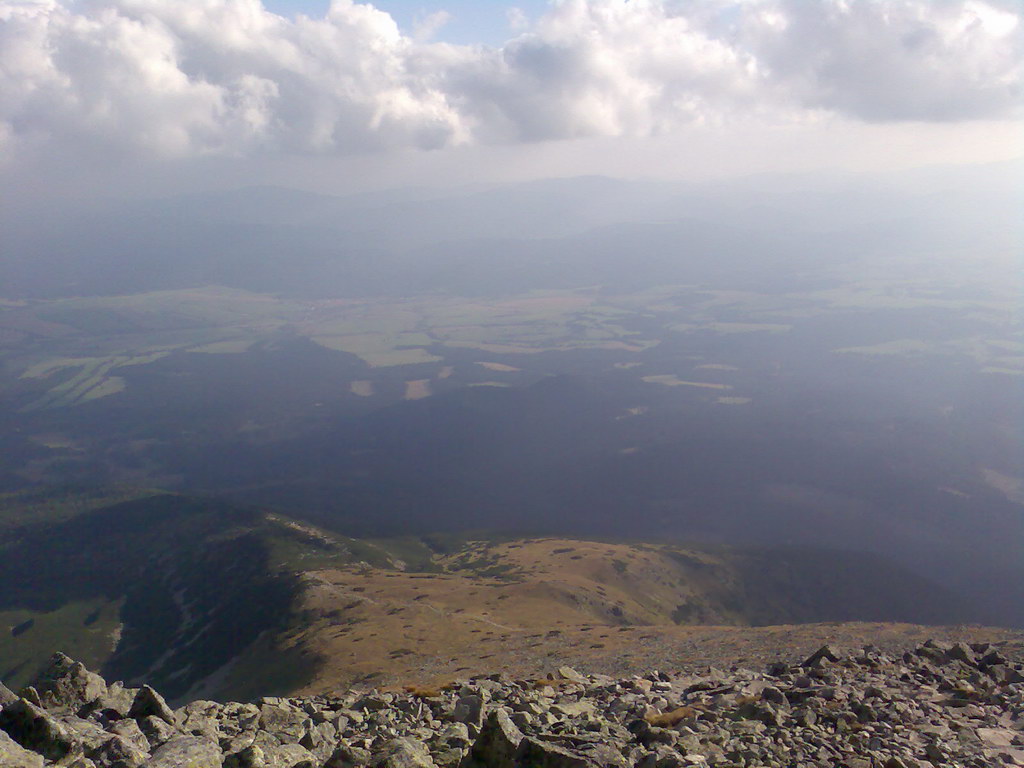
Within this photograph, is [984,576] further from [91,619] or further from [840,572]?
[91,619]

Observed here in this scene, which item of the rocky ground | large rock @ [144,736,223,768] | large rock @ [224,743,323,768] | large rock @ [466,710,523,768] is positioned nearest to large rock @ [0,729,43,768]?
the rocky ground

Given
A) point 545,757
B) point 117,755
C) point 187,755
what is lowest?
point 545,757

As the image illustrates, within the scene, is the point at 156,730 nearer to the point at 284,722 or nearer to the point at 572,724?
the point at 284,722

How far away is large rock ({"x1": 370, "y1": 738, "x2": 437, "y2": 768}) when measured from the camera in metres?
16.6

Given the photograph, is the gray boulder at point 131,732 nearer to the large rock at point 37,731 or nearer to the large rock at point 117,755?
the large rock at point 117,755

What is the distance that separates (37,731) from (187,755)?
14.2 ft

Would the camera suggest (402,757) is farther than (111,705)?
No

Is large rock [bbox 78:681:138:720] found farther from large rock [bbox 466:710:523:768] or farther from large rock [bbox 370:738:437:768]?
large rock [bbox 466:710:523:768]

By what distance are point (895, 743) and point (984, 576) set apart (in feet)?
669

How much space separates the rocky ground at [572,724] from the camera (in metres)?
16.8

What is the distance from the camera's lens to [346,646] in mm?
73062

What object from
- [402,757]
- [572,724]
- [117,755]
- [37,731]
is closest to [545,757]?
[402,757]

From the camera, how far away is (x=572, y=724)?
70.2 ft

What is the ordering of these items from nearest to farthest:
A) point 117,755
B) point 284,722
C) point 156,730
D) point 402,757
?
point 117,755
point 402,757
point 156,730
point 284,722
